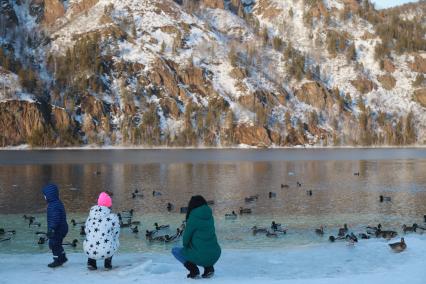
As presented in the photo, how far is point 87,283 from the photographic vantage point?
1762cm

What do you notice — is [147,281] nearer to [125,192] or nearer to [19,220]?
[19,220]

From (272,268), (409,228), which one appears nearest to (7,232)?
(272,268)

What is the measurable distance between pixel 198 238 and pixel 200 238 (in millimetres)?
72

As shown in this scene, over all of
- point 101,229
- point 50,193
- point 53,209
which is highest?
point 50,193

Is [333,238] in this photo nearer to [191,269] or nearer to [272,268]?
[272,268]

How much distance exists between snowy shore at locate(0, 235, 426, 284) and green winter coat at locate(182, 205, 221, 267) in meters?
0.89

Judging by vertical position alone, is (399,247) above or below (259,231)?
above

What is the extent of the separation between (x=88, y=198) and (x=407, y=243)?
37.4m

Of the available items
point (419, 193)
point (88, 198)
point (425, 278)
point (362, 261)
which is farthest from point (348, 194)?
point (425, 278)

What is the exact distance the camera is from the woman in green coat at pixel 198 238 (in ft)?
58.1

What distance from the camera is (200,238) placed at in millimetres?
17875

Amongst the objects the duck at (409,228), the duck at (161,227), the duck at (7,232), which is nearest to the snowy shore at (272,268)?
the duck at (409,228)

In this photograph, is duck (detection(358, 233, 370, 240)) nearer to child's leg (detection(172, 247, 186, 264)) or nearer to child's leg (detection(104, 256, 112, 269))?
child's leg (detection(172, 247, 186, 264))

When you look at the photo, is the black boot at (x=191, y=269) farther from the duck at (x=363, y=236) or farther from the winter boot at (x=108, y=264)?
the duck at (x=363, y=236)
